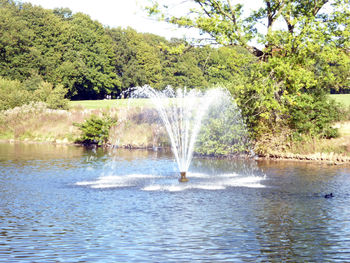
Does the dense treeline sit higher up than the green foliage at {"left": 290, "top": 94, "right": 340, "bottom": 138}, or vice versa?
the dense treeline

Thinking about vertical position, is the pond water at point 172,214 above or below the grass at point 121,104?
below

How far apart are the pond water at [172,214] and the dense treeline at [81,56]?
53.3 m

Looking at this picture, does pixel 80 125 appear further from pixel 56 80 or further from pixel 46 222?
pixel 56 80

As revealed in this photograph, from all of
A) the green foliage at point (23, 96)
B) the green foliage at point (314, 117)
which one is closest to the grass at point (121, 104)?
the green foliage at point (23, 96)

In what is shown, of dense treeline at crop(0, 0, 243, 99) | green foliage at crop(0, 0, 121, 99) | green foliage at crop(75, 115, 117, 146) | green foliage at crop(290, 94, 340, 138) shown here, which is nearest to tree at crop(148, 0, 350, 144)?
green foliage at crop(290, 94, 340, 138)

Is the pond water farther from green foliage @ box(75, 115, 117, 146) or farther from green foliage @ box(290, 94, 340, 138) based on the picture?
green foliage @ box(75, 115, 117, 146)

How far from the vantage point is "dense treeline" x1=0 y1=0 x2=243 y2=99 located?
8762cm

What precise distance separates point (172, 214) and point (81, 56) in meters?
84.0

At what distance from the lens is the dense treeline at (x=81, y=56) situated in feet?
287

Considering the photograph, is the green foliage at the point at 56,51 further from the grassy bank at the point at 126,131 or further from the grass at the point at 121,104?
the grassy bank at the point at 126,131

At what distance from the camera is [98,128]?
141 ft

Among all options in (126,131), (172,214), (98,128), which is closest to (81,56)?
(98,128)

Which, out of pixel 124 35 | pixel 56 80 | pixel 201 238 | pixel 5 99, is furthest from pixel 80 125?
pixel 124 35

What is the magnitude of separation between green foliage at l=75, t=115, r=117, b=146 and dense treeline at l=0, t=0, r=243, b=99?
35.9m
